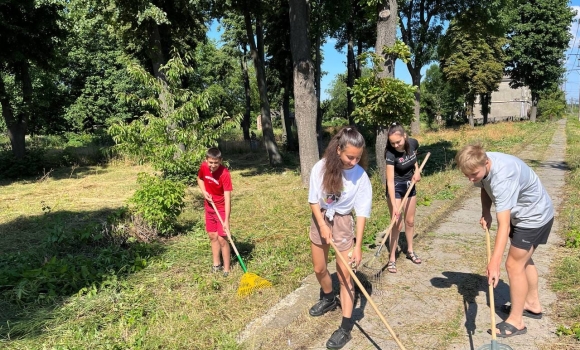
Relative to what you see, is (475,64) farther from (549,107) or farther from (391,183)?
(549,107)

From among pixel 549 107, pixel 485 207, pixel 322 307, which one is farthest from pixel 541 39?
pixel 322 307

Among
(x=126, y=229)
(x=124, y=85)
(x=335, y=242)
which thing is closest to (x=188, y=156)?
(x=126, y=229)

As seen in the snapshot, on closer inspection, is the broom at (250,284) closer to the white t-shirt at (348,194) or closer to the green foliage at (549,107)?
the white t-shirt at (348,194)

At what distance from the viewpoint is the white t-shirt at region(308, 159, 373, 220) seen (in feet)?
10.2

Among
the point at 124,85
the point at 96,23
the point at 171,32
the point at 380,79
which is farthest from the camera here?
A: the point at 124,85

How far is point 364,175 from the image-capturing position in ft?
10.3

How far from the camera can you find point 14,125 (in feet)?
49.7

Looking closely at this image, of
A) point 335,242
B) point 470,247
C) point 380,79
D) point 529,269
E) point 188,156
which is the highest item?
point 380,79

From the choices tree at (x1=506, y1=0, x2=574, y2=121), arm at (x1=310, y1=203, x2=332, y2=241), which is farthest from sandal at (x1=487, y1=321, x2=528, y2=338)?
tree at (x1=506, y1=0, x2=574, y2=121)

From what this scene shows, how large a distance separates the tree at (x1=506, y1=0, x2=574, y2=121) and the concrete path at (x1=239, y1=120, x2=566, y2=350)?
115 ft

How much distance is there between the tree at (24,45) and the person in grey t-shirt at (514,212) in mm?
15565

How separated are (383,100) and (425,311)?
463 centimetres

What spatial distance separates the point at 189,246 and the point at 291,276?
2.04 meters

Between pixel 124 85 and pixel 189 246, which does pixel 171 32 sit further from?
pixel 124 85
